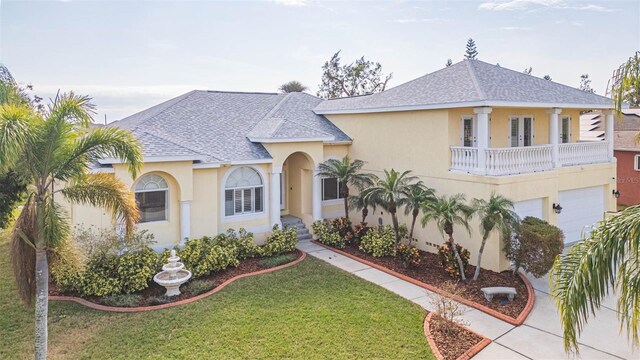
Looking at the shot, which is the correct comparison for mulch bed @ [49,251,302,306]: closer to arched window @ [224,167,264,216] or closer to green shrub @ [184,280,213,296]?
green shrub @ [184,280,213,296]

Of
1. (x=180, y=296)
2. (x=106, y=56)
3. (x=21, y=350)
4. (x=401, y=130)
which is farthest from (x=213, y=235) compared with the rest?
(x=106, y=56)

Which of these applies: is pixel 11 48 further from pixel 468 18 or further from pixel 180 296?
pixel 468 18

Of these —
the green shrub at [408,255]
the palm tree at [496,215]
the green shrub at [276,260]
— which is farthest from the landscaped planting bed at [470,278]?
the green shrub at [276,260]

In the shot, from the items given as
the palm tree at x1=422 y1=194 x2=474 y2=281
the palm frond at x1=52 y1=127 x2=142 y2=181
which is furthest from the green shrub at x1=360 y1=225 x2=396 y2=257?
the palm frond at x1=52 y1=127 x2=142 y2=181

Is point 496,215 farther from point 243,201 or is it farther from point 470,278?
point 243,201

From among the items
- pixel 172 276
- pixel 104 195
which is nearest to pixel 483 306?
pixel 172 276
